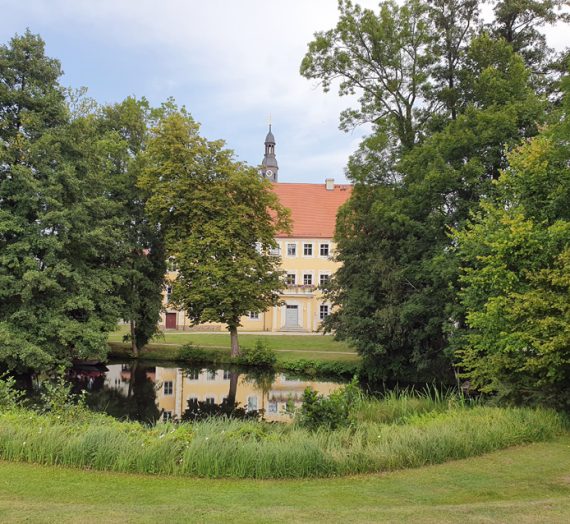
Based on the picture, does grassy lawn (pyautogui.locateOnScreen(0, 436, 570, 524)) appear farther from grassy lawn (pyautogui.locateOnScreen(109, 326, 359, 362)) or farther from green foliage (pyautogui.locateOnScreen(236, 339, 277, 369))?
green foliage (pyautogui.locateOnScreen(236, 339, 277, 369))

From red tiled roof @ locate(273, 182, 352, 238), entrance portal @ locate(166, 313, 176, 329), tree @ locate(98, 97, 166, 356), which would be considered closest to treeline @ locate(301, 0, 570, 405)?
tree @ locate(98, 97, 166, 356)

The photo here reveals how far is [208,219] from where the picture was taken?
27.0m

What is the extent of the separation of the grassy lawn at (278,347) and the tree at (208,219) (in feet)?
A: 11.0

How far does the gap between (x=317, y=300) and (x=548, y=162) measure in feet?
111

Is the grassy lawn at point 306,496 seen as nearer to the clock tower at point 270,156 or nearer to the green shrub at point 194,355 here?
the green shrub at point 194,355

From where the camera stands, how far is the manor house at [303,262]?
44562 millimetres

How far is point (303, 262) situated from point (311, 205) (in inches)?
221

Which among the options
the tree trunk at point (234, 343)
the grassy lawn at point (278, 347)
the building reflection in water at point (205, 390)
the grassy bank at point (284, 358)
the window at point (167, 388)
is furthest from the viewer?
the tree trunk at point (234, 343)

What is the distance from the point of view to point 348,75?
22.7 m

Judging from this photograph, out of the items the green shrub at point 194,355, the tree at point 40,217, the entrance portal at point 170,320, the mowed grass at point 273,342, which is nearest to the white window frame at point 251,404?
the tree at point 40,217

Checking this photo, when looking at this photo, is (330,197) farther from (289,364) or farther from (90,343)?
(90,343)

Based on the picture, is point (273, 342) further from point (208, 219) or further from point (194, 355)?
point (208, 219)

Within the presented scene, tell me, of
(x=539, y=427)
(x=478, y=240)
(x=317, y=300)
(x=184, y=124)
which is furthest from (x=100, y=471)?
(x=317, y=300)

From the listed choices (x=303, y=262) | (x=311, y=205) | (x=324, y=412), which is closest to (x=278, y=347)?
(x=303, y=262)
